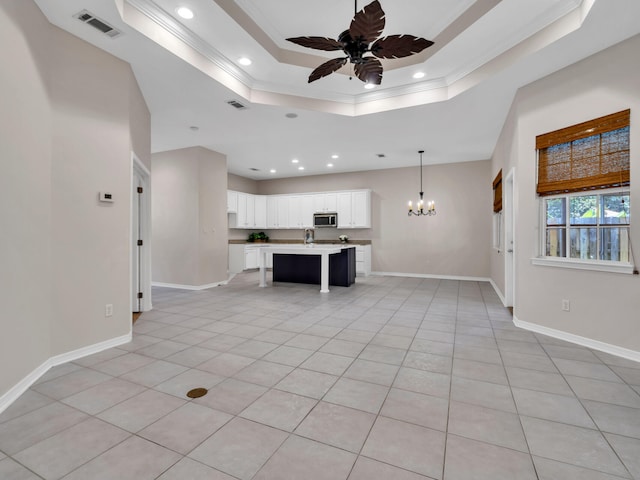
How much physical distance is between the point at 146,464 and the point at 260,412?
69cm

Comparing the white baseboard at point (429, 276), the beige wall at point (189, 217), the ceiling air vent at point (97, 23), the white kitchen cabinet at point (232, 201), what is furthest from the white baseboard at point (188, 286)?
the ceiling air vent at point (97, 23)

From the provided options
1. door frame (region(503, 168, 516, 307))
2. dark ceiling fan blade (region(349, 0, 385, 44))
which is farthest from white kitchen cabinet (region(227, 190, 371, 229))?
dark ceiling fan blade (region(349, 0, 385, 44))

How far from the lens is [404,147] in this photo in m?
6.67

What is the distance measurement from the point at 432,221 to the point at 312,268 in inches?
138

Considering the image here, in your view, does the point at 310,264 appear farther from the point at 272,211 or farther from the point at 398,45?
the point at 398,45

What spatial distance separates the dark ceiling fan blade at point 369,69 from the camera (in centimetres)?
283

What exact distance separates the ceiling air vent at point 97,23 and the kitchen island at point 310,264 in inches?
171

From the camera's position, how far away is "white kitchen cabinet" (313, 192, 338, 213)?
29.8 feet

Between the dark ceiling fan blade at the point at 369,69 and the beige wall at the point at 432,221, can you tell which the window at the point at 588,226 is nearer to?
the dark ceiling fan blade at the point at 369,69

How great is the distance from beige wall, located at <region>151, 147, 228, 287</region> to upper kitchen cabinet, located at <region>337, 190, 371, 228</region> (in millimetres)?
3374

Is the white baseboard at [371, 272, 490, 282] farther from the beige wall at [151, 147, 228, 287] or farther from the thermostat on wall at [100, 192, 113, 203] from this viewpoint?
the thermostat on wall at [100, 192, 113, 203]

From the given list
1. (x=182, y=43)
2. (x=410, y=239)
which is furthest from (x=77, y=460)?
(x=410, y=239)

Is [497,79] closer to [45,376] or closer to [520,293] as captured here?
[520,293]

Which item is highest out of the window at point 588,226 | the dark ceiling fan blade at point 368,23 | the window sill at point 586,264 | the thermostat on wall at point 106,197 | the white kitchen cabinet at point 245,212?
the dark ceiling fan blade at point 368,23
